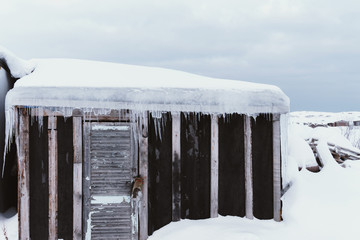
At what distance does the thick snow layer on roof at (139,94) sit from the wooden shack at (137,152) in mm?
16

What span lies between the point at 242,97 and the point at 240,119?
0.42 metres

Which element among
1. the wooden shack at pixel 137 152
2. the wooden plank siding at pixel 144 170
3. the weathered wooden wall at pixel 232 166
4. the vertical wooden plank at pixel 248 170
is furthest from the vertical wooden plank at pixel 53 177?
the vertical wooden plank at pixel 248 170

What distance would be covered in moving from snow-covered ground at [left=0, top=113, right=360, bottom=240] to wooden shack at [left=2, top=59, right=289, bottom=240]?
0.74 ft

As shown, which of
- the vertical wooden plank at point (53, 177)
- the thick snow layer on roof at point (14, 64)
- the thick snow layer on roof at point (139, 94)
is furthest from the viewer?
Result: the thick snow layer on roof at point (14, 64)

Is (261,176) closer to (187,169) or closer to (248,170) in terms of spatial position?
(248,170)

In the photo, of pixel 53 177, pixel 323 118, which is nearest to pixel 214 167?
pixel 53 177

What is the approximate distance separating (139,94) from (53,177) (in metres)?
1.95

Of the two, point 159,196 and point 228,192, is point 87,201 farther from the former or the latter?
point 228,192

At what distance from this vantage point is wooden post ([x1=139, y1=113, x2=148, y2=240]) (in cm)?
486

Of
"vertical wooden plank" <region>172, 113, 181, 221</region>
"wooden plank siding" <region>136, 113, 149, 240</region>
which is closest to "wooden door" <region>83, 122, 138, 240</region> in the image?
"wooden plank siding" <region>136, 113, 149, 240</region>

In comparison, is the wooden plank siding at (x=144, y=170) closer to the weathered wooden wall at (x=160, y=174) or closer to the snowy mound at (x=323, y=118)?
the weathered wooden wall at (x=160, y=174)

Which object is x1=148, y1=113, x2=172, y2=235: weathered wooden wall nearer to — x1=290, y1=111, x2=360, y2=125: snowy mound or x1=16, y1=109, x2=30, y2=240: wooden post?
x1=16, y1=109, x2=30, y2=240: wooden post

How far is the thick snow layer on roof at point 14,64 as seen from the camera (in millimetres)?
5445

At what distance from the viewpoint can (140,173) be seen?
16.0ft
